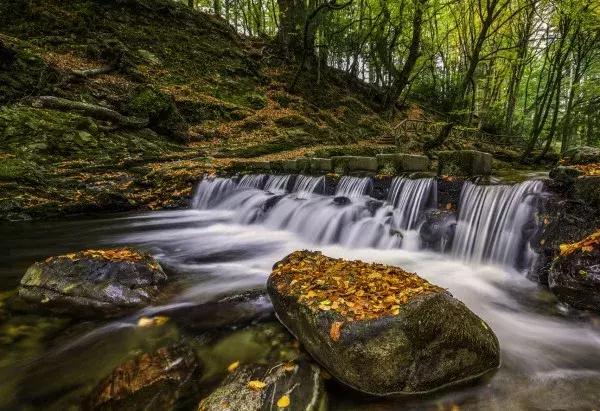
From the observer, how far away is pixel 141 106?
12602mm

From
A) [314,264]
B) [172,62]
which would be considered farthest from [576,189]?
[172,62]

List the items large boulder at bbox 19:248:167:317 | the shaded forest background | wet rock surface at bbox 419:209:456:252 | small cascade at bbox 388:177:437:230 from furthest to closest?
the shaded forest background < small cascade at bbox 388:177:437:230 < wet rock surface at bbox 419:209:456:252 < large boulder at bbox 19:248:167:317

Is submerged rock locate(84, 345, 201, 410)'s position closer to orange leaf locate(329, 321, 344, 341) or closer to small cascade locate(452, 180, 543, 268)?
orange leaf locate(329, 321, 344, 341)

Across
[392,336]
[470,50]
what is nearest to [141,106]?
[392,336]

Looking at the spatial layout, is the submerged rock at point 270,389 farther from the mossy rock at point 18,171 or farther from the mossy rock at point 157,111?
the mossy rock at point 157,111

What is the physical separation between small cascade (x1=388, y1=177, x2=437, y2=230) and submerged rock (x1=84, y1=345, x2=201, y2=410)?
5022 millimetres

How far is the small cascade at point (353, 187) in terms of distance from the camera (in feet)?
27.2

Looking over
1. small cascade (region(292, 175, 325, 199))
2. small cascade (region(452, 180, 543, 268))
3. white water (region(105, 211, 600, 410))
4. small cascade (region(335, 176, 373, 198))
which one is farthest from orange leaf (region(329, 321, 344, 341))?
small cascade (region(292, 175, 325, 199))

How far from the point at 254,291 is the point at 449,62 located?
1178 inches

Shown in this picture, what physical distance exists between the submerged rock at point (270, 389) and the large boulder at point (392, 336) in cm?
24

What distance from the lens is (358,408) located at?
2508 millimetres

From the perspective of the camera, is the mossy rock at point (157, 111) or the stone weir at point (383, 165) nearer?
the stone weir at point (383, 165)

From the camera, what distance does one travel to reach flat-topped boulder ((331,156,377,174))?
9.25m

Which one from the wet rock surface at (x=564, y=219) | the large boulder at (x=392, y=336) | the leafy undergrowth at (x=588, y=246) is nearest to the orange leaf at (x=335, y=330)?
the large boulder at (x=392, y=336)
